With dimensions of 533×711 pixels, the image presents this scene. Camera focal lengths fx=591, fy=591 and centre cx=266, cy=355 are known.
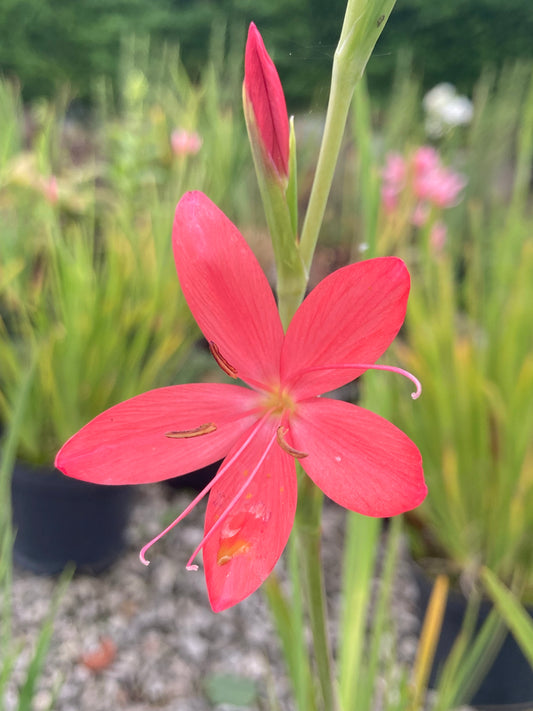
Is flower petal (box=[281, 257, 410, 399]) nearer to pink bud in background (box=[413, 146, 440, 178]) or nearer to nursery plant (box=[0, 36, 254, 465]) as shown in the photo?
nursery plant (box=[0, 36, 254, 465])

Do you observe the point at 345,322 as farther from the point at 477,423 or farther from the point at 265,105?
the point at 477,423

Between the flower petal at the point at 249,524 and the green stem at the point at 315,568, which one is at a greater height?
the flower petal at the point at 249,524

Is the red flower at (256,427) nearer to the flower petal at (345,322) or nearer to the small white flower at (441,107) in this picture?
the flower petal at (345,322)

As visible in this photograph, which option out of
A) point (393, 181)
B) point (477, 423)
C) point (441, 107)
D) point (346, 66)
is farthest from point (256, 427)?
point (441, 107)

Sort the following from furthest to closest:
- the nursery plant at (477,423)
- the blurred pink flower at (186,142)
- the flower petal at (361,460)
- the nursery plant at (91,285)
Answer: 1. the blurred pink flower at (186,142)
2. the nursery plant at (91,285)
3. the nursery plant at (477,423)
4. the flower petal at (361,460)

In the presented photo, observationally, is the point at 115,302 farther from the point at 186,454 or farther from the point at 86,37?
the point at 86,37

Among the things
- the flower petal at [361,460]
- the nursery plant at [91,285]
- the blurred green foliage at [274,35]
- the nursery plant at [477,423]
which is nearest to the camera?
the flower petal at [361,460]

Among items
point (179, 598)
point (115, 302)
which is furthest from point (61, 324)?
point (179, 598)

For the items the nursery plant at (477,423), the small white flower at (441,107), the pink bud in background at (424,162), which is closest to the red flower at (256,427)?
the nursery plant at (477,423)
